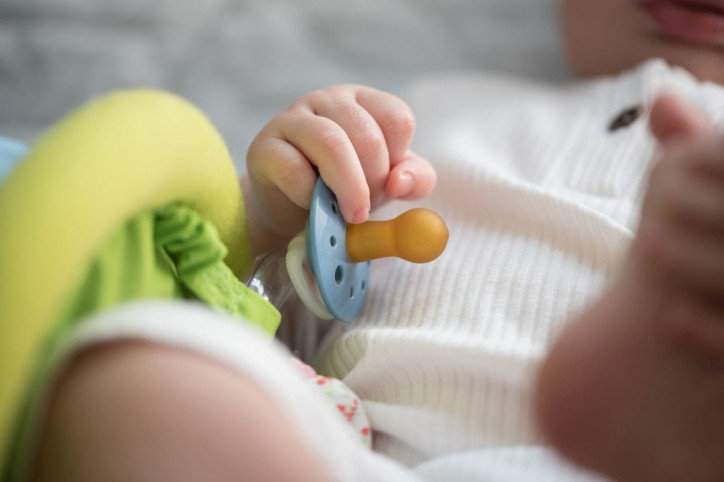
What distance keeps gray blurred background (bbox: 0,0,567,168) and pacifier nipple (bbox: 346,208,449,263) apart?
1.29 feet

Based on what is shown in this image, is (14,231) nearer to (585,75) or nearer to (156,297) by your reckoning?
(156,297)

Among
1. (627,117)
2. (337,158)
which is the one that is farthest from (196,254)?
(627,117)

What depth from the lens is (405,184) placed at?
2.09 feet

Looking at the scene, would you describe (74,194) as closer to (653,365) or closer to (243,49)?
(653,365)

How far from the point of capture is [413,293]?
2.11 feet

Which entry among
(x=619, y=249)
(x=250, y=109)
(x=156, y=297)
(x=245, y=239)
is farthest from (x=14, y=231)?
(x=250, y=109)

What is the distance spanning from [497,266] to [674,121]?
26cm

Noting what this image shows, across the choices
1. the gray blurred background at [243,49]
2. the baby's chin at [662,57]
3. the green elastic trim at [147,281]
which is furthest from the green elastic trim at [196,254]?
the baby's chin at [662,57]

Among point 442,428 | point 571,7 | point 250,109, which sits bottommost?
point 442,428

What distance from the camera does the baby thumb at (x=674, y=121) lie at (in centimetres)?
41

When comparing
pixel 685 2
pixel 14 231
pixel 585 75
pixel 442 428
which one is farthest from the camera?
pixel 585 75

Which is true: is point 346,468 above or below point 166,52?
below

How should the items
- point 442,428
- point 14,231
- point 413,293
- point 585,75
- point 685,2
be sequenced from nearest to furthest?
point 14,231
point 442,428
point 413,293
point 685,2
point 585,75

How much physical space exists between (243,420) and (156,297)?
12 cm
